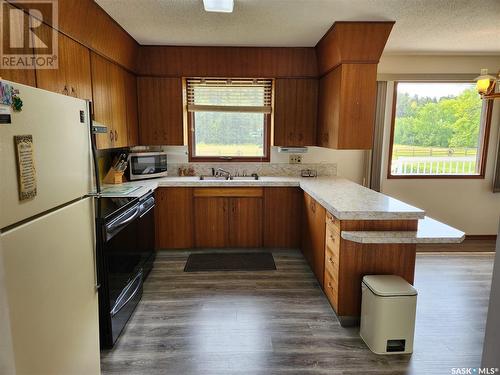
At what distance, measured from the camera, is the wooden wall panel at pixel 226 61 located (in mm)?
3979

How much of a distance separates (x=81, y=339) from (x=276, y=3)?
9.03 ft

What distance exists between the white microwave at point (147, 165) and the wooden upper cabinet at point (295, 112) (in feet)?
5.08

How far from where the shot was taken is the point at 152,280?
3.40 metres

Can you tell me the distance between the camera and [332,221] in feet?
8.96

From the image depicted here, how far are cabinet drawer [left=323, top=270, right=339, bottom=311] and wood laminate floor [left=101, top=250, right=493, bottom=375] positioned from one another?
3.9 inches

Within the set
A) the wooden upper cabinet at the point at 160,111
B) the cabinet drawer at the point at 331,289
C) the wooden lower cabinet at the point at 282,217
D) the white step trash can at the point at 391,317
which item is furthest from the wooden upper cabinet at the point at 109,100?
the white step trash can at the point at 391,317

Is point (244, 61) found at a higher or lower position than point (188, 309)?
higher

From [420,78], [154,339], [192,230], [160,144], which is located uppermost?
[420,78]

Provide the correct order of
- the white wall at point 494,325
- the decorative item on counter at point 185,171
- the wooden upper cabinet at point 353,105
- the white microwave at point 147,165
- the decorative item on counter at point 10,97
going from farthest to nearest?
the decorative item on counter at point 185,171 < the white microwave at point 147,165 < the wooden upper cabinet at point 353,105 < the white wall at point 494,325 < the decorative item on counter at point 10,97

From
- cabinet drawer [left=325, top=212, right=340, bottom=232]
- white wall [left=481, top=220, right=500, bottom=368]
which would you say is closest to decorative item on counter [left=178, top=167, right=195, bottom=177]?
cabinet drawer [left=325, top=212, right=340, bottom=232]

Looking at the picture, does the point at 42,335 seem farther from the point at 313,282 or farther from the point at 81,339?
the point at 313,282

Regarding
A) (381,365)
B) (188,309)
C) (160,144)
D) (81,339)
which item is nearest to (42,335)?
(81,339)

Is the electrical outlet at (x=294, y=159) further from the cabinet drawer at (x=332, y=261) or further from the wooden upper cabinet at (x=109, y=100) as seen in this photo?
the wooden upper cabinet at (x=109, y=100)

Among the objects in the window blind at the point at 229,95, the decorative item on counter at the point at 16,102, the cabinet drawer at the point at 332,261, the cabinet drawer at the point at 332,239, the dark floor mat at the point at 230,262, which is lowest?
the dark floor mat at the point at 230,262
